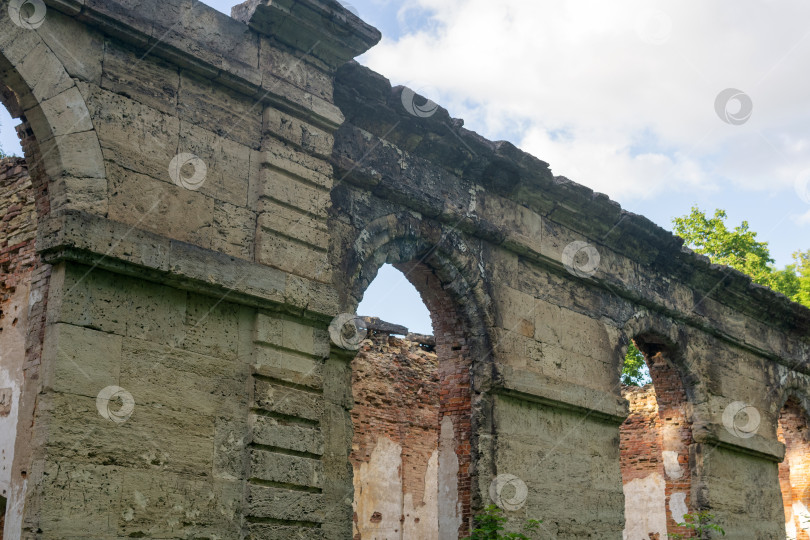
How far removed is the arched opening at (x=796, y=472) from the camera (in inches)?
484

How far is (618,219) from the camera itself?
9.59 m

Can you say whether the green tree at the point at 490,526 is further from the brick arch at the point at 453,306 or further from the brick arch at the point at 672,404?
the brick arch at the point at 672,404

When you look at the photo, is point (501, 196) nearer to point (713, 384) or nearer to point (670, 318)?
point (670, 318)

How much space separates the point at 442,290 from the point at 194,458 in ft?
11.3

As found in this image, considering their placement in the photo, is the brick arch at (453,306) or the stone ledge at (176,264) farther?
the brick arch at (453,306)
